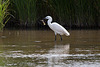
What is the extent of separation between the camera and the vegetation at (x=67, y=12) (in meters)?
14.8

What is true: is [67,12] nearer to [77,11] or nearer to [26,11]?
[77,11]

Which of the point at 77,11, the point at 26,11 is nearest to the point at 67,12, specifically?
the point at 77,11

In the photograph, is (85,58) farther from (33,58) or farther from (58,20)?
(58,20)

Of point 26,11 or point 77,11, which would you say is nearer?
point 77,11

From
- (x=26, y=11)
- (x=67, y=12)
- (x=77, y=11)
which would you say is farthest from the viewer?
(x=26, y=11)

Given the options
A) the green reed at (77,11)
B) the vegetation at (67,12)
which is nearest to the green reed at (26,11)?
the vegetation at (67,12)

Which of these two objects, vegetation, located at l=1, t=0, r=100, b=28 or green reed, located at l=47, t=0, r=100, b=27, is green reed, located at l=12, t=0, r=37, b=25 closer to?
vegetation, located at l=1, t=0, r=100, b=28

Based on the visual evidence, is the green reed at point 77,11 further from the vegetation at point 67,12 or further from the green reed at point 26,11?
the green reed at point 26,11

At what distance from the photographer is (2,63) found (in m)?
5.41

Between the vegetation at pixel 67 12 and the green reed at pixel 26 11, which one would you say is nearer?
the vegetation at pixel 67 12

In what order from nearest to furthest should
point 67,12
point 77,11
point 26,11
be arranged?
point 67,12
point 77,11
point 26,11

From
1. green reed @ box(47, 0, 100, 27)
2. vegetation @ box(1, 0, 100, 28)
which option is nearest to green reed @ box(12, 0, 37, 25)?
vegetation @ box(1, 0, 100, 28)

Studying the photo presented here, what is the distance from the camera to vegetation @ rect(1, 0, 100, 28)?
14.8 metres

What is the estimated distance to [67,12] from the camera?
48.7 feet
